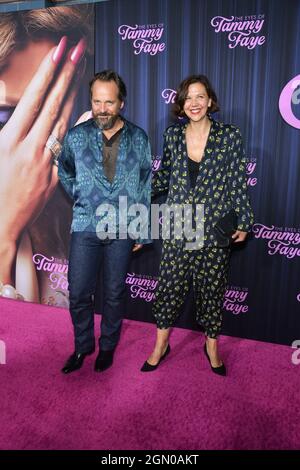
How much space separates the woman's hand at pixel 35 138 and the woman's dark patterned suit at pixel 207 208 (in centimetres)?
116

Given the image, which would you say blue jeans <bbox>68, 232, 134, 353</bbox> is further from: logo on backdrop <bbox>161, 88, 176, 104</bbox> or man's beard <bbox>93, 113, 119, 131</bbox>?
logo on backdrop <bbox>161, 88, 176, 104</bbox>

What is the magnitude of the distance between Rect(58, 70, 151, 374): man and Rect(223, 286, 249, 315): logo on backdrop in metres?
0.87

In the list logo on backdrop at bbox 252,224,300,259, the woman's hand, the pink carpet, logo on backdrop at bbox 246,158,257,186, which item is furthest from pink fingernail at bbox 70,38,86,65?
the pink carpet

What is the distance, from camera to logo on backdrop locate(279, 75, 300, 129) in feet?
8.29

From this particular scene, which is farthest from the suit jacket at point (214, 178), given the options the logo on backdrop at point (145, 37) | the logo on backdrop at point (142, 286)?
the logo on backdrop at point (142, 286)

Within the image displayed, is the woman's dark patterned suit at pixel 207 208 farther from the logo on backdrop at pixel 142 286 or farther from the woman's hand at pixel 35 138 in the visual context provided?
the woman's hand at pixel 35 138

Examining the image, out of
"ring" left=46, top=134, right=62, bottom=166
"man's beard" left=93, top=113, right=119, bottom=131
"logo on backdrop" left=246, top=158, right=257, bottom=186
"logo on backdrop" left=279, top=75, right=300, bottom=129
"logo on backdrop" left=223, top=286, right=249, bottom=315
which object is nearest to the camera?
"man's beard" left=93, top=113, right=119, bottom=131

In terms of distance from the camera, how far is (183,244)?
227 cm

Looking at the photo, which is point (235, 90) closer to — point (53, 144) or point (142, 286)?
point (53, 144)

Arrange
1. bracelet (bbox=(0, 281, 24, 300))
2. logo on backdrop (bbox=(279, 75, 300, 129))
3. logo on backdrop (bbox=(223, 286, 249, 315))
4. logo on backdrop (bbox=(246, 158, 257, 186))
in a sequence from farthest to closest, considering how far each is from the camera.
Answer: bracelet (bbox=(0, 281, 24, 300)), logo on backdrop (bbox=(223, 286, 249, 315)), logo on backdrop (bbox=(246, 158, 257, 186)), logo on backdrop (bbox=(279, 75, 300, 129))

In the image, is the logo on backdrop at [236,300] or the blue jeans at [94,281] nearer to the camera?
the blue jeans at [94,281]

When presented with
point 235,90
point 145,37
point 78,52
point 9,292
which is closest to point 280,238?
point 235,90

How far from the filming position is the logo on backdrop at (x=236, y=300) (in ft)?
9.47
